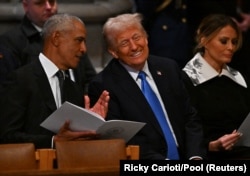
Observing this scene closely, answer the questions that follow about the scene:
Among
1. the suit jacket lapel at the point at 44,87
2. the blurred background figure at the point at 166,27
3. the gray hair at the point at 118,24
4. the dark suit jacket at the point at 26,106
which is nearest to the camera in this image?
the dark suit jacket at the point at 26,106

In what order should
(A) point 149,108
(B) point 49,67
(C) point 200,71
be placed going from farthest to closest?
(C) point 200,71 < (A) point 149,108 < (B) point 49,67

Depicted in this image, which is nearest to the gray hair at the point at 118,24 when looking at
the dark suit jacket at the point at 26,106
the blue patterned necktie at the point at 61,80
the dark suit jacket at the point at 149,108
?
the dark suit jacket at the point at 149,108

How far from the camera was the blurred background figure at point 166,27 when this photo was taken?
734cm

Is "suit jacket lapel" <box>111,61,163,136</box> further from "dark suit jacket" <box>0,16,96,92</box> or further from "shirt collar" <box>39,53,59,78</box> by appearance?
"dark suit jacket" <box>0,16,96,92</box>

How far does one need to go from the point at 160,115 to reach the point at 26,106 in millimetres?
852

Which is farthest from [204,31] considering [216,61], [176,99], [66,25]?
[66,25]

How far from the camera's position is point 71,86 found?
19.0 feet

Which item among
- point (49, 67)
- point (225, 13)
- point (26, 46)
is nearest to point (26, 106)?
point (49, 67)

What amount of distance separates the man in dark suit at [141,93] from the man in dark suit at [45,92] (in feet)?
0.67

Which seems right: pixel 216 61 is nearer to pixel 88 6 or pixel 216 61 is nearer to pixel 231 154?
pixel 231 154

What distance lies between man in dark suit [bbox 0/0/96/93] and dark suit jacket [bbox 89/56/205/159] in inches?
22.2

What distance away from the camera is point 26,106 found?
18.2 feet

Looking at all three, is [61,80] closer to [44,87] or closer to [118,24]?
[44,87]

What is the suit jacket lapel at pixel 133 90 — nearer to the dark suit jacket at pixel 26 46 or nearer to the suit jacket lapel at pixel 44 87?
the suit jacket lapel at pixel 44 87
